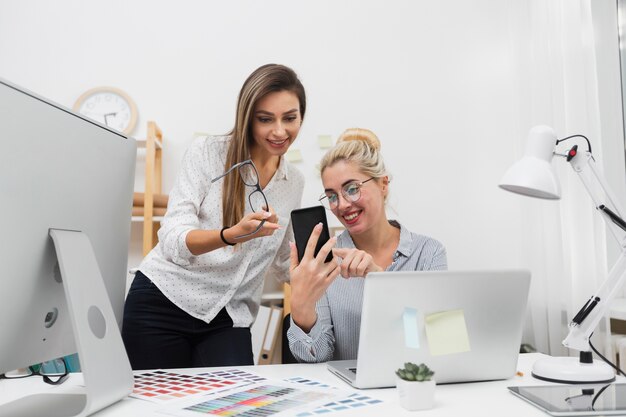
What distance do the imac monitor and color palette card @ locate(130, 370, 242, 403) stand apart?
71 millimetres

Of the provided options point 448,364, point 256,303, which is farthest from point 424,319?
point 256,303

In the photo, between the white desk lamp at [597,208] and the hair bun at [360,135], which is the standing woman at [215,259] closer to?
the white desk lamp at [597,208]

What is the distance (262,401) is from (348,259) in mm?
418

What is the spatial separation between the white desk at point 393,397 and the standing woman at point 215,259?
1.00 ft

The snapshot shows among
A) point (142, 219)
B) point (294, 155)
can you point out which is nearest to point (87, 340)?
point (142, 219)

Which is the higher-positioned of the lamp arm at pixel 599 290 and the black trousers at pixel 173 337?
the lamp arm at pixel 599 290

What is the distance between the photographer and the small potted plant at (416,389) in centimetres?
94

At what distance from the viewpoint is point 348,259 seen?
1.31m

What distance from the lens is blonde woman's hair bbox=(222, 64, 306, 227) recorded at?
1.61 meters

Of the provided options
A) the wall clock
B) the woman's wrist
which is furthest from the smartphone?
the wall clock

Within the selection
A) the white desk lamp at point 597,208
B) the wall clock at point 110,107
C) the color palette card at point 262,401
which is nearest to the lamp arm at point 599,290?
the white desk lamp at point 597,208

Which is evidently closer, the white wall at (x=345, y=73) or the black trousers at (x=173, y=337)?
the black trousers at (x=173, y=337)

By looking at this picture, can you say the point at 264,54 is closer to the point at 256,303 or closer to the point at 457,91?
the point at 457,91

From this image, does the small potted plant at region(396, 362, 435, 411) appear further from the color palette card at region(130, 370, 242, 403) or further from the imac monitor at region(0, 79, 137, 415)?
the imac monitor at region(0, 79, 137, 415)
